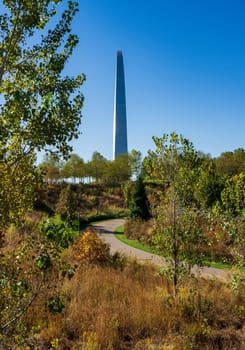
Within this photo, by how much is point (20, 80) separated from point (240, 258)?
5.63 metres

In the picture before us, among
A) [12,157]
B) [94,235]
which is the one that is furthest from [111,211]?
[12,157]

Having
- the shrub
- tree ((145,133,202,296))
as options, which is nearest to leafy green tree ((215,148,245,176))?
the shrub

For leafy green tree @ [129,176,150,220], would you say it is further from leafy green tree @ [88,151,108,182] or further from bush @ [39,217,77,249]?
leafy green tree @ [88,151,108,182]

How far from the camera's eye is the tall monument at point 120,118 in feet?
607

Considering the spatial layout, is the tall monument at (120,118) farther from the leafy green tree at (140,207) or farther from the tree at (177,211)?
the tree at (177,211)

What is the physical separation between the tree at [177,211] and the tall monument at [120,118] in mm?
176912

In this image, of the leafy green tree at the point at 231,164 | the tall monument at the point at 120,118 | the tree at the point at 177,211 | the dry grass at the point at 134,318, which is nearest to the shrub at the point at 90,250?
the dry grass at the point at 134,318

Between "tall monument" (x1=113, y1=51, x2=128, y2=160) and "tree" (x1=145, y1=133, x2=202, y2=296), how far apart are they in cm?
17691

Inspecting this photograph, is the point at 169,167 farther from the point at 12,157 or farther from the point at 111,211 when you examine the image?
the point at 111,211

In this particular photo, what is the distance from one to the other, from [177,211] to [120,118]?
7211 inches

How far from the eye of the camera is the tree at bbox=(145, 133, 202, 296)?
7230 mm

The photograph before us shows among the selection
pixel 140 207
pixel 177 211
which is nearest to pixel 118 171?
pixel 140 207

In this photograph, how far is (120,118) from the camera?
612 ft

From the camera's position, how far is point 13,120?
8.62 ft
